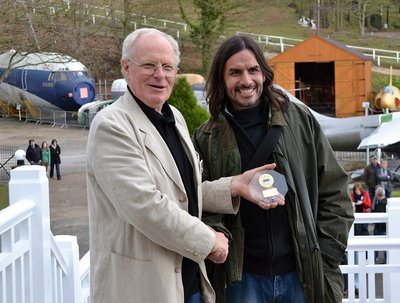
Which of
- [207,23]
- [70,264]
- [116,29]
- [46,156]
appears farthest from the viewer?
[207,23]

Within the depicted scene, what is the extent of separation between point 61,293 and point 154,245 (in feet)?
6.27

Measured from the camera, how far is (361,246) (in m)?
4.39

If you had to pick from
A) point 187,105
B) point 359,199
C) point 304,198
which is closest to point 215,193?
point 304,198

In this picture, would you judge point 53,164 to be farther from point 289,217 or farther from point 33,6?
point 289,217

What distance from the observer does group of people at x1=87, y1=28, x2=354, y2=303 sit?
254cm

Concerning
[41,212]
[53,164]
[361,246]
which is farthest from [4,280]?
[53,164]

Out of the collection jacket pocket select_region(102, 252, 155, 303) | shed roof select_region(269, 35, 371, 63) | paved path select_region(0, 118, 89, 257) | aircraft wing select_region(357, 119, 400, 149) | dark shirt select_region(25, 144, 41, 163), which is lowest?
paved path select_region(0, 118, 89, 257)

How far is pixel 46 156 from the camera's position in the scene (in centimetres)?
2286

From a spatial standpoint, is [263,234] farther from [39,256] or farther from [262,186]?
[39,256]

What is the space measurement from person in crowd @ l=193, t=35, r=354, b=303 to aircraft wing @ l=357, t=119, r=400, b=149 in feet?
57.6

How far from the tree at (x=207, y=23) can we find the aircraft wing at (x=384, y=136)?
16.6m

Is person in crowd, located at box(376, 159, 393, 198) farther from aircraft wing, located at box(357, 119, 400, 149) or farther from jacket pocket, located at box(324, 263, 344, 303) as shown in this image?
jacket pocket, located at box(324, 263, 344, 303)

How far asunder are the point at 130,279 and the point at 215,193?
57 cm

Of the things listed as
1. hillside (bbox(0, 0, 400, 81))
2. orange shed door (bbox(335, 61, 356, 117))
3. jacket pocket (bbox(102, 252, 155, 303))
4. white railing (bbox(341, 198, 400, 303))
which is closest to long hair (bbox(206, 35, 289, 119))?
jacket pocket (bbox(102, 252, 155, 303))
